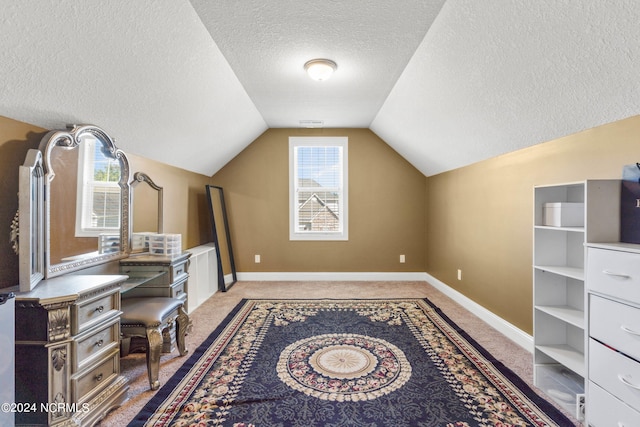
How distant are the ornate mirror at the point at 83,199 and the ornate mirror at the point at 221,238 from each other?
1606 mm

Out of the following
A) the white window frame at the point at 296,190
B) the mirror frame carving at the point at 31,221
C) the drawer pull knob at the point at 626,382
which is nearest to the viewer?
the drawer pull knob at the point at 626,382

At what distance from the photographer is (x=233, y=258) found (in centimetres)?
451

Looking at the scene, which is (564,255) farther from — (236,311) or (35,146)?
(35,146)

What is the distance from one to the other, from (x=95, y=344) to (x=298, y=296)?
2.47 metres

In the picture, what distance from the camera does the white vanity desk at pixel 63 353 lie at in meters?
1.36

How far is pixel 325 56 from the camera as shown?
2.35m

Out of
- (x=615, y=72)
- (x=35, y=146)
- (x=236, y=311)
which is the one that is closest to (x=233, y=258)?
(x=236, y=311)

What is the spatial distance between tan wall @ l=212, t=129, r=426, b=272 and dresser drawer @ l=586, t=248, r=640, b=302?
3.09 meters

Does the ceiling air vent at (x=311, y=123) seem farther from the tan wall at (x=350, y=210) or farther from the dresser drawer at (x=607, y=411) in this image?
the dresser drawer at (x=607, y=411)

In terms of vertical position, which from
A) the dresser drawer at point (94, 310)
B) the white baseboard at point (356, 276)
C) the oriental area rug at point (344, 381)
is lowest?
the oriental area rug at point (344, 381)

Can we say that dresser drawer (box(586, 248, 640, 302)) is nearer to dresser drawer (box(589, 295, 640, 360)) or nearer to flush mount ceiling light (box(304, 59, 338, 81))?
dresser drawer (box(589, 295, 640, 360))

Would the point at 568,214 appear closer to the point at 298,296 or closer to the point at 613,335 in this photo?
the point at 613,335

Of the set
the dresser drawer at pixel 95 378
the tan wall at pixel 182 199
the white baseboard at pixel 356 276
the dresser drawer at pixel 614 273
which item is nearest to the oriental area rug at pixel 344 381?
the dresser drawer at pixel 95 378

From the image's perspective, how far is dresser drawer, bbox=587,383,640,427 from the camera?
1.31m
